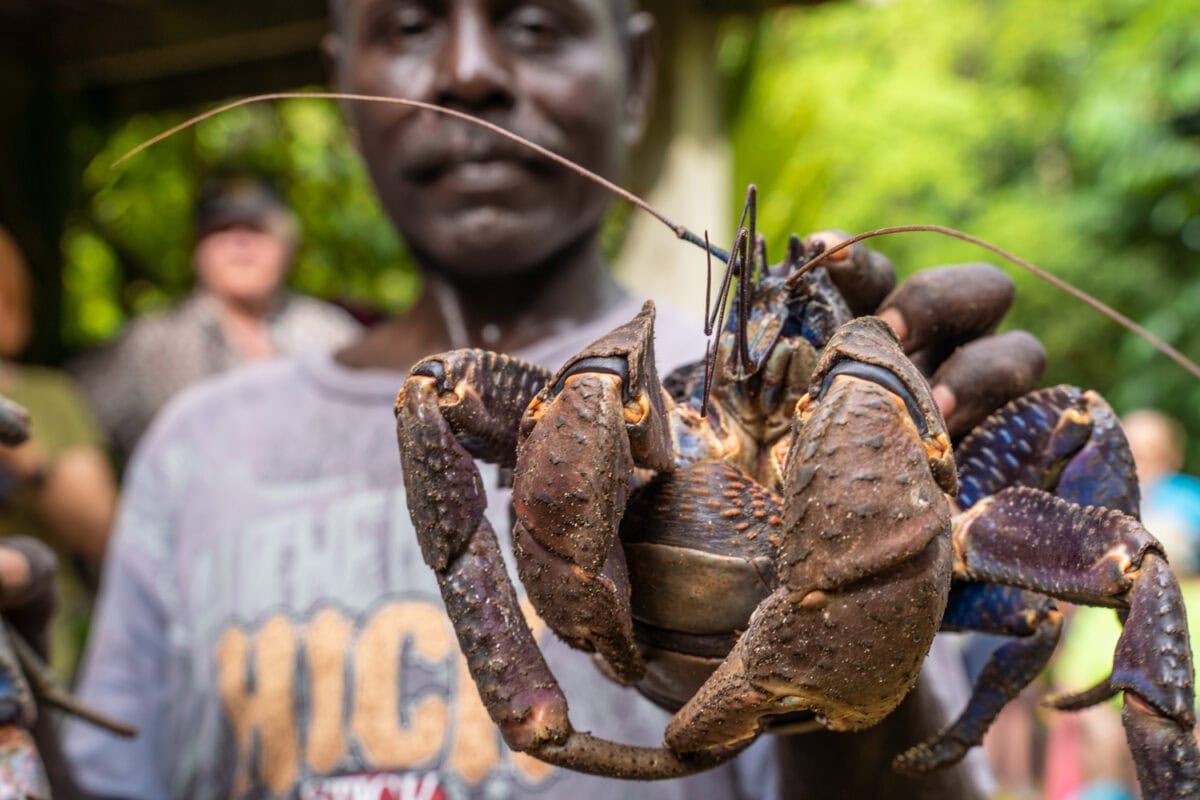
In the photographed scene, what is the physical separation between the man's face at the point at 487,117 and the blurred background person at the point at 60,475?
3.93ft

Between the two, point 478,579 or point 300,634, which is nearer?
point 478,579

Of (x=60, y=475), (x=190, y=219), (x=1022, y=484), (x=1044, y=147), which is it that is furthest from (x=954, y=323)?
(x=1044, y=147)

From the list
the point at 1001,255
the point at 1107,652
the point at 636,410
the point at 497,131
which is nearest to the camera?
the point at 636,410

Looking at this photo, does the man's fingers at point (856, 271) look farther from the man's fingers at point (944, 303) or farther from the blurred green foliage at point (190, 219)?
the blurred green foliage at point (190, 219)

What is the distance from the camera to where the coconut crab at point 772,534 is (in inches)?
28.7

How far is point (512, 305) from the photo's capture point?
1.79 meters

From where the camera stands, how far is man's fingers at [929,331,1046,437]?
1055 mm

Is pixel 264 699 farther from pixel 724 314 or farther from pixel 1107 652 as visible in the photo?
pixel 1107 652

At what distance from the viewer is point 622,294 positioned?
188 centimetres

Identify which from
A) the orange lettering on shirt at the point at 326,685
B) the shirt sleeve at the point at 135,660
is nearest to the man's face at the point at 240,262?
the shirt sleeve at the point at 135,660

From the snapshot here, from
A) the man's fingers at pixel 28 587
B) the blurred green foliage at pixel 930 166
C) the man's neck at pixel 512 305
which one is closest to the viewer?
the man's fingers at pixel 28 587

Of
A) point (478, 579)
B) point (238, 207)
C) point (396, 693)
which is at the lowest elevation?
point (396, 693)

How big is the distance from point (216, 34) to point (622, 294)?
2.25 m

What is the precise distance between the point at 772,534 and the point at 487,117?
880 mm
